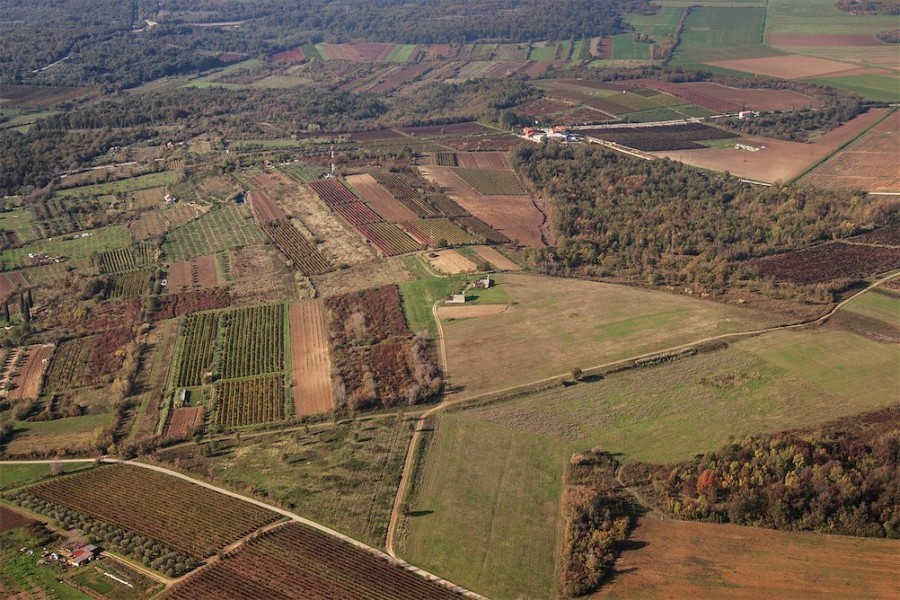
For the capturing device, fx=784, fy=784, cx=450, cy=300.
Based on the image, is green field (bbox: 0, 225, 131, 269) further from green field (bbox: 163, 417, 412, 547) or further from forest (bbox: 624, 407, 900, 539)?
forest (bbox: 624, 407, 900, 539)

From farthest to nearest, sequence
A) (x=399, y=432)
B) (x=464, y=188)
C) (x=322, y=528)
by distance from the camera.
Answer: (x=464, y=188) < (x=399, y=432) < (x=322, y=528)

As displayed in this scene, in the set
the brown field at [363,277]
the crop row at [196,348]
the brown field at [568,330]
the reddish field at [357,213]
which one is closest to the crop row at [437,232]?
the reddish field at [357,213]

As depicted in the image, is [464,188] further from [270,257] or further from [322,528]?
[322,528]

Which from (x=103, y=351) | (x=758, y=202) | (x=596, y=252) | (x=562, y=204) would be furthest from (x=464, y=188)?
(x=103, y=351)

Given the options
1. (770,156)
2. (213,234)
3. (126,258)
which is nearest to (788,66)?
(770,156)

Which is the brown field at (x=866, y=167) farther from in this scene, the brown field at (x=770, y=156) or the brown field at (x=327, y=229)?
the brown field at (x=327, y=229)
